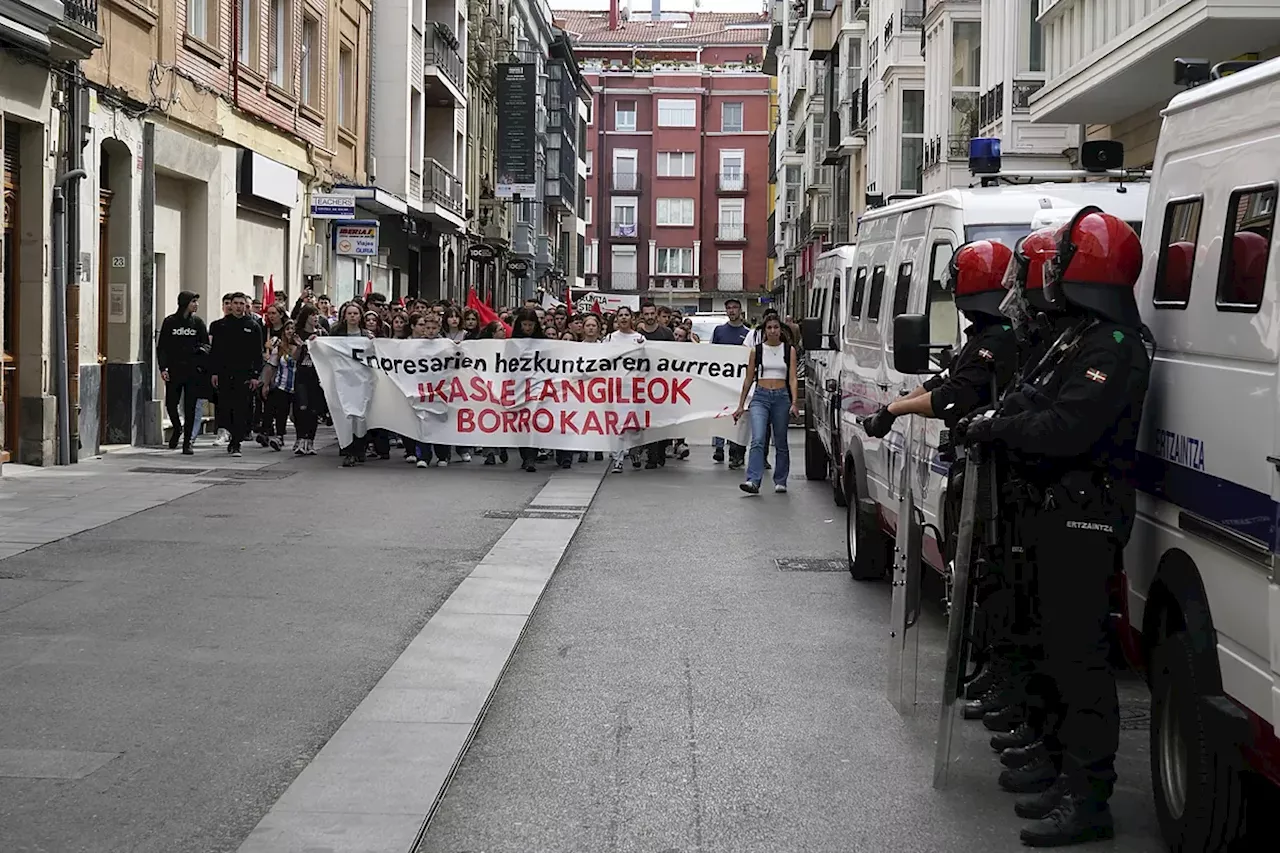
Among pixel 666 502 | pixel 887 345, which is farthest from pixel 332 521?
pixel 887 345

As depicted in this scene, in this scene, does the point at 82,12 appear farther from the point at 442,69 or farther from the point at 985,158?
the point at 442,69

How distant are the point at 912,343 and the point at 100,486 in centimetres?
975

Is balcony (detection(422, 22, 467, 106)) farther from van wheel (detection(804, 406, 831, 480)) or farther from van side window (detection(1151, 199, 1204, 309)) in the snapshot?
van side window (detection(1151, 199, 1204, 309))

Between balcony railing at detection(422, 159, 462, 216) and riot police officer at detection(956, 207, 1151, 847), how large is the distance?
3629 centimetres

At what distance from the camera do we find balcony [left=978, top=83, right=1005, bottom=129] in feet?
91.2

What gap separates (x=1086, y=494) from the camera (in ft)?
17.9

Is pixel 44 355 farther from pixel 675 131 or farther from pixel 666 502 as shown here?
pixel 675 131

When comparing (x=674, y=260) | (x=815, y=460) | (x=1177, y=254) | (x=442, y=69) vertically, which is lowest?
(x=815, y=460)

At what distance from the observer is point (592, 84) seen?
103 meters

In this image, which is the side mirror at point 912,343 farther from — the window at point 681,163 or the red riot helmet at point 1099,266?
the window at point 681,163

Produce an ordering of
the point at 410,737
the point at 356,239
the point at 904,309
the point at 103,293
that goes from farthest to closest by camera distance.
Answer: the point at 356,239, the point at 103,293, the point at 904,309, the point at 410,737

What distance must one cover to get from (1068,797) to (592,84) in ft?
328

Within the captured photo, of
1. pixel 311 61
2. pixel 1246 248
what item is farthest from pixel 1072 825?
pixel 311 61

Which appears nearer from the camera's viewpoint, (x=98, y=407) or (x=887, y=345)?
(x=887, y=345)
